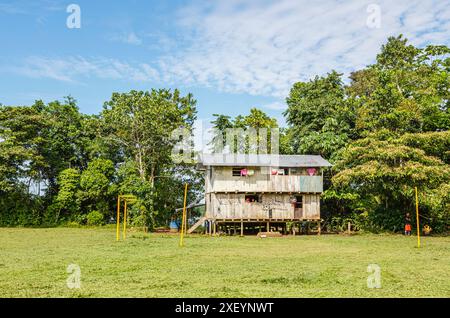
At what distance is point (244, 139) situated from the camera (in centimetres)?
4134

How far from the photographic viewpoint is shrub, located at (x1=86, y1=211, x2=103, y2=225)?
40.9 metres

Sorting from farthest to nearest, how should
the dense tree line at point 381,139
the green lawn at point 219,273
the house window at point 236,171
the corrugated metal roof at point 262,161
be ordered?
1. the house window at point 236,171
2. the corrugated metal roof at point 262,161
3. the dense tree line at point 381,139
4. the green lawn at point 219,273

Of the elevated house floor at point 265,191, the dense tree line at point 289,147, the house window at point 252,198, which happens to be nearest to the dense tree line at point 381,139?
the dense tree line at point 289,147

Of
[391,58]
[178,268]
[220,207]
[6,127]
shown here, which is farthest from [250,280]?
[391,58]

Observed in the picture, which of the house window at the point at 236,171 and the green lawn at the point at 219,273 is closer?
the green lawn at the point at 219,273

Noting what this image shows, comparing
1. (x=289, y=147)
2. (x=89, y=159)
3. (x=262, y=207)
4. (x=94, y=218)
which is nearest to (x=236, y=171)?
(x=262, y=207)

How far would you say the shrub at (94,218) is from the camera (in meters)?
40.9

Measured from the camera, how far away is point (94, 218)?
4100 cm

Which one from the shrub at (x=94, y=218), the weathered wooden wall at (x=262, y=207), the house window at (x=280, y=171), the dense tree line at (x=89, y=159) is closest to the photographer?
the weathered wooden wall at (x=262, y=207)

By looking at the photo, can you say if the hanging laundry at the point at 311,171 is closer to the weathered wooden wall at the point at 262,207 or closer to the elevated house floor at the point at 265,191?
the elevated house floor at the point at 265,191

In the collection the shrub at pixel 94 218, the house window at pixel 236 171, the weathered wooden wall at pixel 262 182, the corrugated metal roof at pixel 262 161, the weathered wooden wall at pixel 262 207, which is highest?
the corrugated metal roof at pixel 262 161

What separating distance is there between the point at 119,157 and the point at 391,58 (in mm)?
27583

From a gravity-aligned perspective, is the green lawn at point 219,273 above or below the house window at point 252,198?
below
